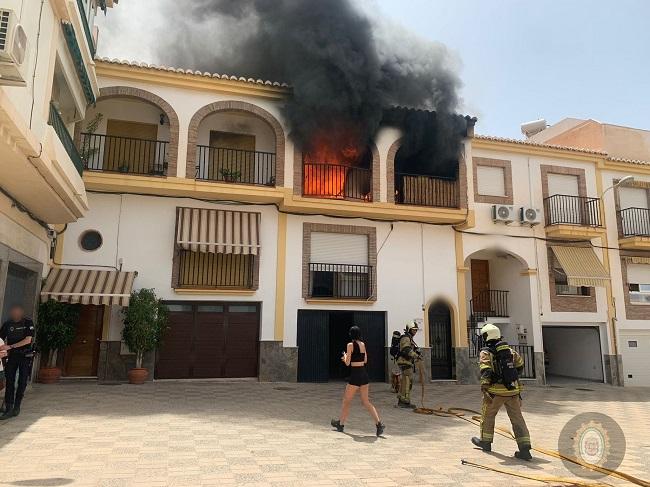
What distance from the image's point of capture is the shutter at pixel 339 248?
1477 cm

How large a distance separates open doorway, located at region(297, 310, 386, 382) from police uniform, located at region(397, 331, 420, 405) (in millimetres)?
4509

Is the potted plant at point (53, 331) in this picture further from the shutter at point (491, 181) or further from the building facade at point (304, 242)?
the shutter at point (491, 181)

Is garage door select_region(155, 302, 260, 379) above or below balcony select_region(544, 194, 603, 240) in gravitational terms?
below

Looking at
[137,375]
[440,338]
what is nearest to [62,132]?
[137,375]

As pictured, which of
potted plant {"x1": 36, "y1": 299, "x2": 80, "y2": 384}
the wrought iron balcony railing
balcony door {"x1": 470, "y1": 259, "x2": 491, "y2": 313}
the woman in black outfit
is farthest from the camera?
balcony door {"x1": 470, "y1": 259, "x2": 491, "y2": 313}

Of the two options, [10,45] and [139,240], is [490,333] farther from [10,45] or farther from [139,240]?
[139,240]

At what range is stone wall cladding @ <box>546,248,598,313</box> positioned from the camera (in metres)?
16.6

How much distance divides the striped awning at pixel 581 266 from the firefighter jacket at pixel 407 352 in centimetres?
906

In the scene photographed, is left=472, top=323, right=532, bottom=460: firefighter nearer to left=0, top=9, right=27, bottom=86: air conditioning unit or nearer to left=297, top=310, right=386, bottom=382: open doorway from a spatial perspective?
left=0, top=9, right=27, bottom=86: air conditioning unit

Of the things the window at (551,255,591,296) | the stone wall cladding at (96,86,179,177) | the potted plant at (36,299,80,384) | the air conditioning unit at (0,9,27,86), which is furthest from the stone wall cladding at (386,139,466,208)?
the air conditioning unit at (0,9,27,86)

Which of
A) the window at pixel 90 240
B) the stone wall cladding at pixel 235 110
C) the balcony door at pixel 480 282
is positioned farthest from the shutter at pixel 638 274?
the window at pixel 90 240

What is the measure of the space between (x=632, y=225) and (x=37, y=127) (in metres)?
19.1

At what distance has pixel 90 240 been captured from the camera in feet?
42.5

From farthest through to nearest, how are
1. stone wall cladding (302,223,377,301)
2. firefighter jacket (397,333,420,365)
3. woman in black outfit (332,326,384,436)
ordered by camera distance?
1. stone wall cladding (302,223,377,301)
2. firefighter jacket (397,333,420,365)
3. woman in black outfit (332,326,384,436)
